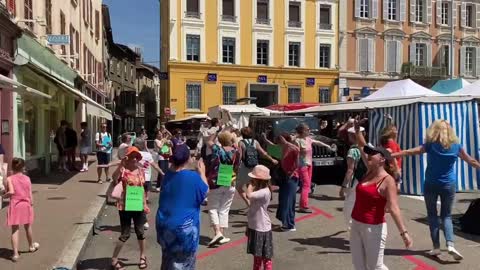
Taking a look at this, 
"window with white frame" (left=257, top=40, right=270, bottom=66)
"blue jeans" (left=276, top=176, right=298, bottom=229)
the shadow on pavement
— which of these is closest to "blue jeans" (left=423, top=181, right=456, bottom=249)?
the shadow on pavement

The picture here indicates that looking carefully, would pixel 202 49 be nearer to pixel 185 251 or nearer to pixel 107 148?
pixel 107 148

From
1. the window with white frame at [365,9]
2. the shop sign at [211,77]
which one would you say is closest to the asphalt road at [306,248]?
the shop sign at [211,77]

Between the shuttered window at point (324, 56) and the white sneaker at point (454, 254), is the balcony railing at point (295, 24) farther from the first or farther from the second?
the white sneaker at point (454, 254)

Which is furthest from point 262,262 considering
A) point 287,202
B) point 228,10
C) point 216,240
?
point 228,10

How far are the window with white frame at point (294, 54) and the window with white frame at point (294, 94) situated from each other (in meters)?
1.76

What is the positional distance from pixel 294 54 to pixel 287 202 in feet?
115

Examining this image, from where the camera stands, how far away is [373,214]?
482 centimetres

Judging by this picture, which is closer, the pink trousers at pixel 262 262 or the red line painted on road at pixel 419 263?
the pink trousers at pixel 262 262

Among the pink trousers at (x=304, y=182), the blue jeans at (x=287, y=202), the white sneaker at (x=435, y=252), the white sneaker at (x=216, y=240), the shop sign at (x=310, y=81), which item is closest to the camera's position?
the white sneaker at (x=435, y=252)

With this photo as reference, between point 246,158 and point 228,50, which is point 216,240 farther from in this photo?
point 228,50

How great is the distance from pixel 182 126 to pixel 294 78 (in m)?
10.2

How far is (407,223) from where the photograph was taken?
29.6 ft

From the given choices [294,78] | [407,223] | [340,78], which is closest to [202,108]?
[294,78]

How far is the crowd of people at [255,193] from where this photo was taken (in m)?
4.79
